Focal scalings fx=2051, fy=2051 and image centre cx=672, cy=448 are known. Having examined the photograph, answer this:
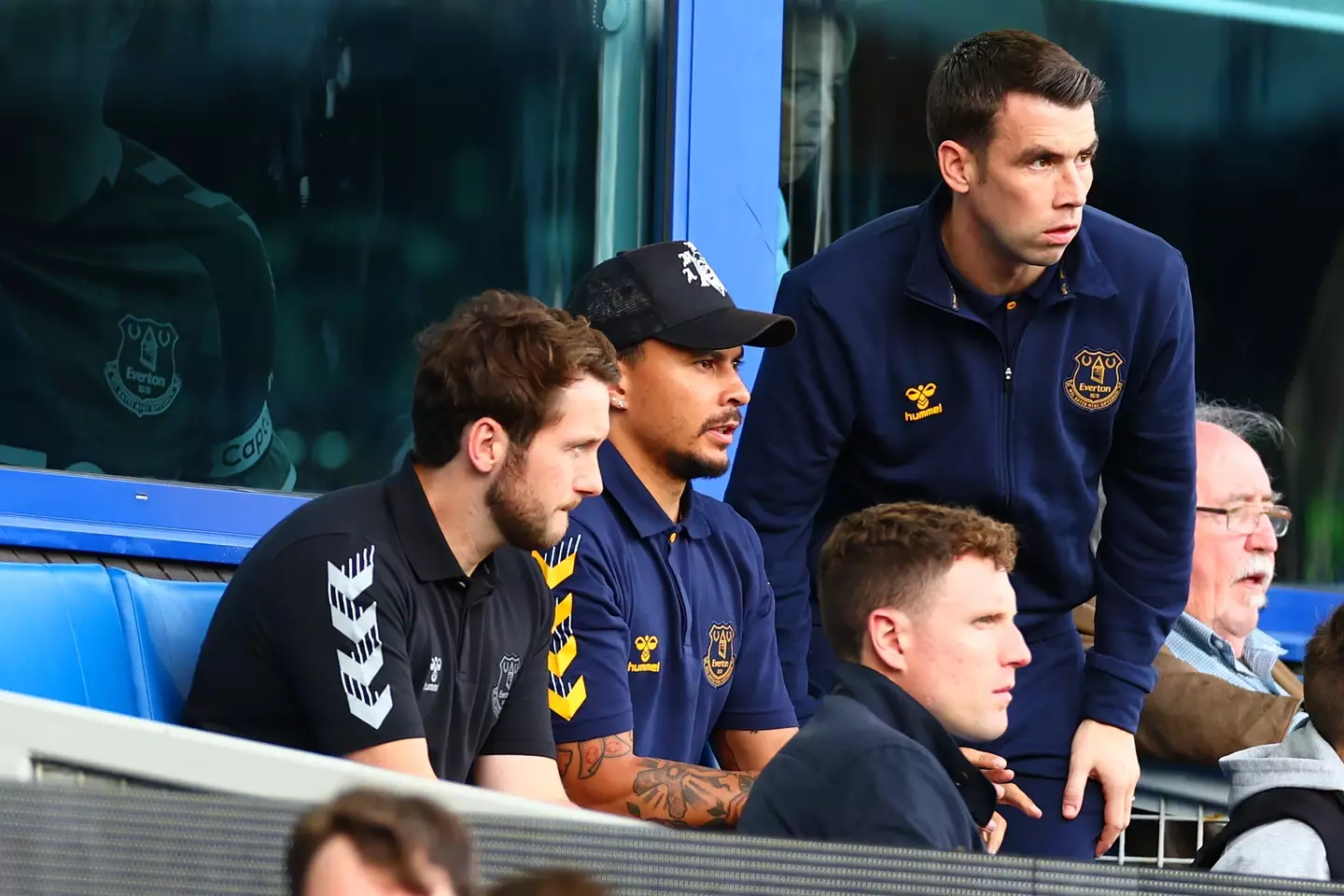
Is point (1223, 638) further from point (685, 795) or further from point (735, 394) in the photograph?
point (685, 795)

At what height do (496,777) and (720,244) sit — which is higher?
(720,244)

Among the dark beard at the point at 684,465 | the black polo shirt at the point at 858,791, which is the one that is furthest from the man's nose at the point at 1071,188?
the black polo shirt at the point at 858,791

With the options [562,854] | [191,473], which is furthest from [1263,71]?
[562,854]

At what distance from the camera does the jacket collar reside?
12.2 feet

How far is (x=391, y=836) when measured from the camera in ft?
4.70

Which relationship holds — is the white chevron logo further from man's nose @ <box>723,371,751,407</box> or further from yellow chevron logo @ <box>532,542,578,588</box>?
man's nose @ <box>723,371,751,407</box>

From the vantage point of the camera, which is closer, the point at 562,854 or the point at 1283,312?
the point at 562,854

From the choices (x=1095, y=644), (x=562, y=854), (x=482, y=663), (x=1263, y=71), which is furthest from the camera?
(x=1263, y=71)

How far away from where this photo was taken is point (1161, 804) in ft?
14.4

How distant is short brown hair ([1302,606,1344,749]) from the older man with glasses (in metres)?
1.13

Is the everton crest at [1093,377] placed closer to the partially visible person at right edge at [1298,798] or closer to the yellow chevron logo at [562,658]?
the partially visible person at right edge at [1298,798]

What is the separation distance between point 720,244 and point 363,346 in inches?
36.3

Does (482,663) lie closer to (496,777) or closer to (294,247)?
(496,777)

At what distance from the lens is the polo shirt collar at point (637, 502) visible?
351 cm
